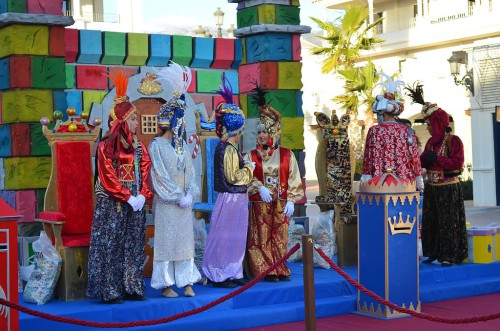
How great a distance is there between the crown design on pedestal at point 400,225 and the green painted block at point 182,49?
10.1 ft

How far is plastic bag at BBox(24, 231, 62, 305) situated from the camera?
7.30 m

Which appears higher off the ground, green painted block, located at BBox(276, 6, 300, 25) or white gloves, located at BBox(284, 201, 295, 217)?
green painted block, located at BBox(276, 6, 300, 25)

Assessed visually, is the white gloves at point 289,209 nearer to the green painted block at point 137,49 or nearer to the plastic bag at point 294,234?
the plastic bag at point 294,234

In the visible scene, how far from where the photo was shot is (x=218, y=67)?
32.4ft

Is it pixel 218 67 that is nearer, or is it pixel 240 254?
pixel 240 254

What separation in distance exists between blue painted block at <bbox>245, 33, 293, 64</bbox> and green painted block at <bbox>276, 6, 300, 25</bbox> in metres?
Result: 0.15

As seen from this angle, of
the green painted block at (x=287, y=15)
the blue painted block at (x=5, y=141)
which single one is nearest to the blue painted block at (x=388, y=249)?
the green painted block at (x=287, y=15)

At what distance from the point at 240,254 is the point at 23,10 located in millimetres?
2899

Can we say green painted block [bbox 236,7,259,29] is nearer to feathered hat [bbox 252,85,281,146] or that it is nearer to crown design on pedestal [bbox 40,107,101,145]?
feathered hat [bbox 252,85,281,146]

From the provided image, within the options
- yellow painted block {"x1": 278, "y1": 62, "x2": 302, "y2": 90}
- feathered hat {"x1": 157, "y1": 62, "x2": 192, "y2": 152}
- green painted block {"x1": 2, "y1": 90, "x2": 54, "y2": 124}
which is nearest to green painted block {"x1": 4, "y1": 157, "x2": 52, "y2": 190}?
→ green painted block {"x1": 2, "y1": 90, "x2": 54, "y2": 124}

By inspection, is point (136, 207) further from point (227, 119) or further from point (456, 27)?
point (456, 27)

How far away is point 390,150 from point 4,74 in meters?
3.63

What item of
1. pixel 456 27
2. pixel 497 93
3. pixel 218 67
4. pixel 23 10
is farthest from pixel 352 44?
pixel 23 10

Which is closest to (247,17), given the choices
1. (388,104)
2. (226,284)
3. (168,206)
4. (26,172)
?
(388,104)
